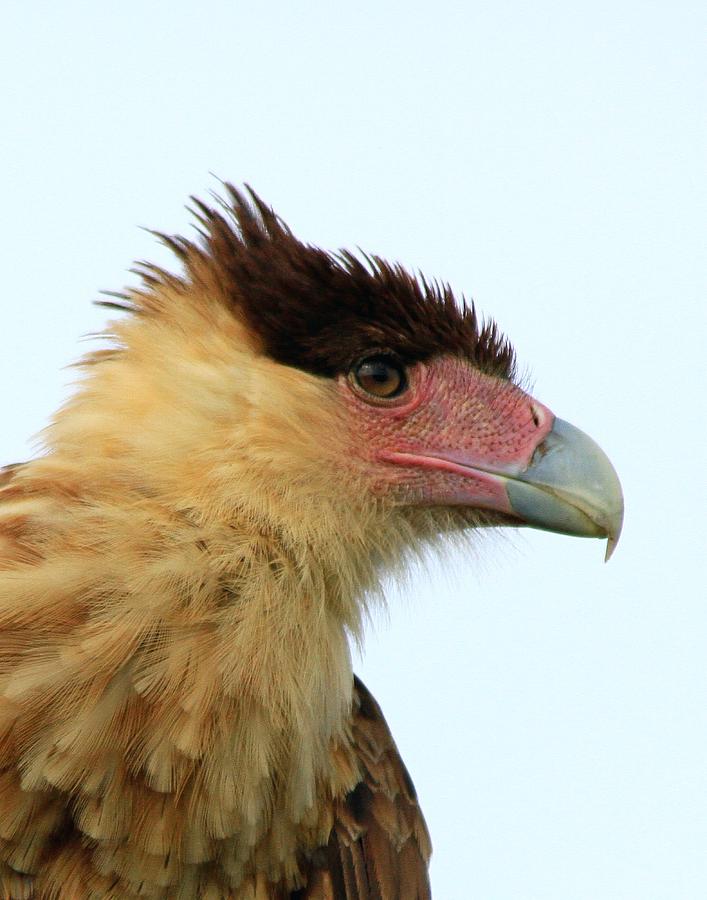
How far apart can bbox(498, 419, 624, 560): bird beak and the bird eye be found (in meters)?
0.48

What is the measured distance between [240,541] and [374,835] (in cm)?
132

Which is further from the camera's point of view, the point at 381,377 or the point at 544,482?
the point at 381,377

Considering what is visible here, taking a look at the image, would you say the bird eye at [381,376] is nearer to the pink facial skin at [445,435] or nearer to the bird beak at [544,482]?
the pink facial skin at [445,435]

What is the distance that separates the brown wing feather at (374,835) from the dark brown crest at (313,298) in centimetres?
132

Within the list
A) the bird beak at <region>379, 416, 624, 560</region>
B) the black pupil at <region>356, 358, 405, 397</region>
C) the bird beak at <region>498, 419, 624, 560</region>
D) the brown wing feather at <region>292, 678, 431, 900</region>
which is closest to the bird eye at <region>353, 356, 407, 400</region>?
the black pupil at <region>356, 358, 405, 397</region>

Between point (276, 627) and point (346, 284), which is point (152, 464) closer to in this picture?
point (276, 627)

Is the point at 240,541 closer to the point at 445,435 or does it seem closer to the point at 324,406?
the point at 324,406

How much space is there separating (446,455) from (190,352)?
899 mm

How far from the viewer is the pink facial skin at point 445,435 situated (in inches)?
149

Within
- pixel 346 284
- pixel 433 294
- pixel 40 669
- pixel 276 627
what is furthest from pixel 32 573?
pixel 433 294

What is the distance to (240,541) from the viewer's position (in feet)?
10.9

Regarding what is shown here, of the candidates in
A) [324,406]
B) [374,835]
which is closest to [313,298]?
[324,406]

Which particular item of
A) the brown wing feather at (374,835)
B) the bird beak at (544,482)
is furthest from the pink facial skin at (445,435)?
the brown wing feather at (374,835)

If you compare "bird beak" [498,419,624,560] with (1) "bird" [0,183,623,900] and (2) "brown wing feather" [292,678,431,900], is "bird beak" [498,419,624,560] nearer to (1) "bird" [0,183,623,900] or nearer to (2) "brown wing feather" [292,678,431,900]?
(1) "bird" [0,183,623,900]
